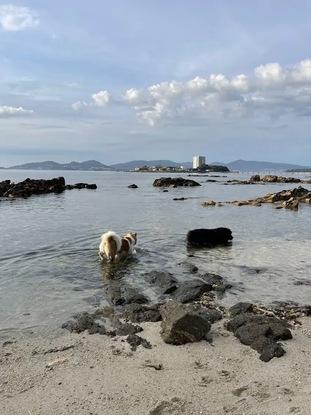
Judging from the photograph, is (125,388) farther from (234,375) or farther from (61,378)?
Answer: (234,375)

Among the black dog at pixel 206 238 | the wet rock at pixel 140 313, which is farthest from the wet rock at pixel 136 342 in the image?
the black dog at pixel 206 238

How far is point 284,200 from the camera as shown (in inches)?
1817

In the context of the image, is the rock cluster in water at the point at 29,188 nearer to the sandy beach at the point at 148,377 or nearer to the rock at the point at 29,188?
the rock at the point at 29,188

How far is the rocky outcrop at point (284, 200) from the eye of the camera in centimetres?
4053

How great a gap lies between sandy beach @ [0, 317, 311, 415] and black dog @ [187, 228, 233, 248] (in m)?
11.2

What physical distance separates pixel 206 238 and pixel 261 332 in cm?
1174

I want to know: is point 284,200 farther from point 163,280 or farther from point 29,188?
point 163,280

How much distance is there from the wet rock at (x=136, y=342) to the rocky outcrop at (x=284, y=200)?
3285 centimetres

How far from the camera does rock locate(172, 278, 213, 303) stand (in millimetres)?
11438

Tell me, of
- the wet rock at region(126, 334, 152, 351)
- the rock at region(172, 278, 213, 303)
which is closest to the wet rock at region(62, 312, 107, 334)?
the wet rock at region(126, 334, 152, 351)

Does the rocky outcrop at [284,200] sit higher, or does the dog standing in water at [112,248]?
the dog standing in water at [112,248]

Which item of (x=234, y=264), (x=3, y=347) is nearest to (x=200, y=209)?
(x=234, y=264)

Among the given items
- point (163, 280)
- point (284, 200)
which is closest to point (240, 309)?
point (163, 280)

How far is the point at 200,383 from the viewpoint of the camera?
6.88m
